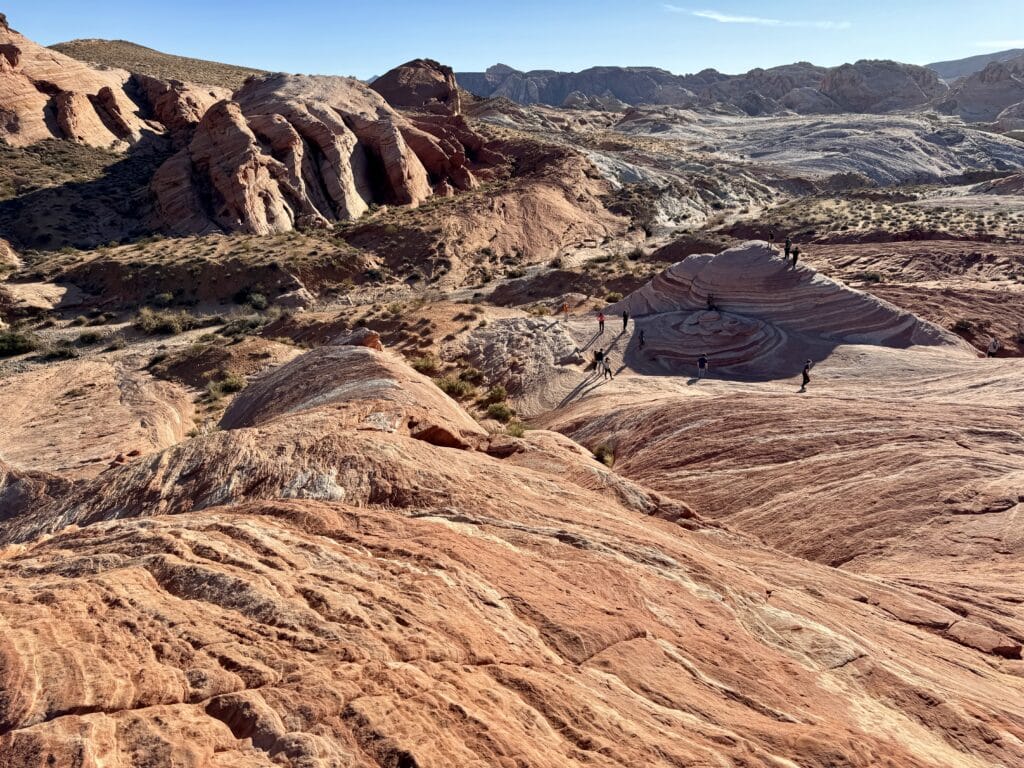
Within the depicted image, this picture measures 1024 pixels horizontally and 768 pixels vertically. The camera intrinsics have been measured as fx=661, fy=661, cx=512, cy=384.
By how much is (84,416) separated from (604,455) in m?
16.4

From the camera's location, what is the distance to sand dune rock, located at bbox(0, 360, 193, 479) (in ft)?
58.2

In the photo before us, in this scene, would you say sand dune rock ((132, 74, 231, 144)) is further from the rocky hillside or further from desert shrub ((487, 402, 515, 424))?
desert shrub ((487, 402, 515, 424))

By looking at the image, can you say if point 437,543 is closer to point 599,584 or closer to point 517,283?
point 599,584

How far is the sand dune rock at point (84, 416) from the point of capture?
17750 mm

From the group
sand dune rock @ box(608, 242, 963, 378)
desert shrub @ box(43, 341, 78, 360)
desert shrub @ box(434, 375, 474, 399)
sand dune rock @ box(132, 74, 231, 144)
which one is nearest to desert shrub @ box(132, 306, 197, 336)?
desert shrub @ box(43, 341, 78, 360)

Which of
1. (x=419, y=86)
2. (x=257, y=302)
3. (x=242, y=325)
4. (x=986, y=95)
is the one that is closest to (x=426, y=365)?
(x=242, y=325)

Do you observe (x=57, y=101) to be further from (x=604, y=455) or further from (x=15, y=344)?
(x=604, y=455)

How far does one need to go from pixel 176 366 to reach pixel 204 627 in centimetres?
2374

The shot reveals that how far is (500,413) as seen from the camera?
2112cm

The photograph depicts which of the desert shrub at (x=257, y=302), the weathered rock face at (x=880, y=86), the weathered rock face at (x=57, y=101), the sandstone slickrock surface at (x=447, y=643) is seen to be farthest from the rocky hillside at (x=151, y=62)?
the weathered rock face at (x=880, y=86)

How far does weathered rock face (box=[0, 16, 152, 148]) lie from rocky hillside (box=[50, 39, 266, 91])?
→ 42.4 ft

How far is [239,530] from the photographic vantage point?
7492 millimetres

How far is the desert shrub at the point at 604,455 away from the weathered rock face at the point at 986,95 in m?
155

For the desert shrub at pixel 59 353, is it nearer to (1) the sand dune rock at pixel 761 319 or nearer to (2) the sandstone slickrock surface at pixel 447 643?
(2) the sandstone slickrock surface at pixel 447 643
